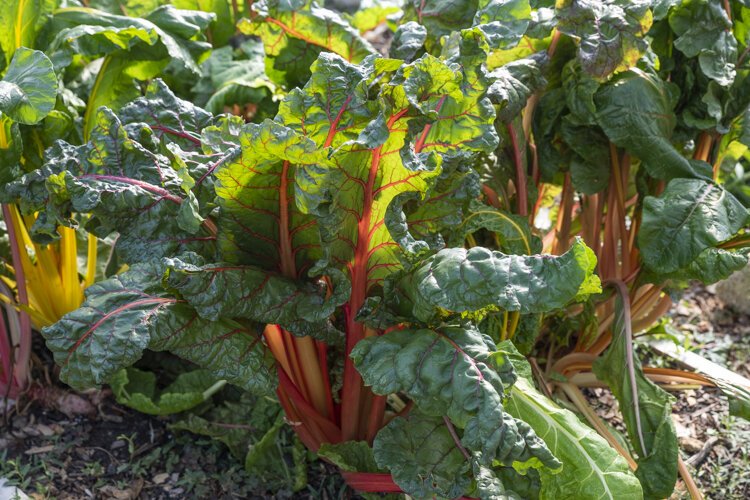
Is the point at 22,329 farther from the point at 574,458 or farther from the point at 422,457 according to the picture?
the point at 574,458

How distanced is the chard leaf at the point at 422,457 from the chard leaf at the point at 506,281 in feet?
1.32

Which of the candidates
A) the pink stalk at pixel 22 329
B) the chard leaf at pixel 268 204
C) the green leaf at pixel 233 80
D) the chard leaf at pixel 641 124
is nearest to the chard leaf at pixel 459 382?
the chard leaf at pixel 268 204

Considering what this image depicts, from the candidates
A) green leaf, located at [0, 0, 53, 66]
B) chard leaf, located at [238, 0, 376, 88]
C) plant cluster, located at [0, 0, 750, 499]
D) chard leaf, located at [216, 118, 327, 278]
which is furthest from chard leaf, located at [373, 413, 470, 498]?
green leaf, located at [0, 0, 53, 66]

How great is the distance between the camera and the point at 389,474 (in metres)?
1.99

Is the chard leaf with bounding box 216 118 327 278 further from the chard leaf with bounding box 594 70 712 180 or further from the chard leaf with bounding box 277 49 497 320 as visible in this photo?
the chard leaf with bounding box 594 70 712 180

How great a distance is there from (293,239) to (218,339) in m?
0.30

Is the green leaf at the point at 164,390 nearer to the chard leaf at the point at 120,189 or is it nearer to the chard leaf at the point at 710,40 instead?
the chard leaf at the point at 120,189

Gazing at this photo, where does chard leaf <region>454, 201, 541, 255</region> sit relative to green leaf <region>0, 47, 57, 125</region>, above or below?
below

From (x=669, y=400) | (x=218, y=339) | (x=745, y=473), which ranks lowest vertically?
(x=745, y=473)

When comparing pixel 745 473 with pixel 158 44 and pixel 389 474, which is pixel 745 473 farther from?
pixel 158 44

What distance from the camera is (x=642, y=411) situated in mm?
2189

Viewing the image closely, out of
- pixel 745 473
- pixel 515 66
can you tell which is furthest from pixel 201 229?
pixel 745 473

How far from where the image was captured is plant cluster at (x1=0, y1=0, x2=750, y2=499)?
168 centimetres

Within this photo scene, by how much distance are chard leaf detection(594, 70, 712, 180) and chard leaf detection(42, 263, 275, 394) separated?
113 cm
